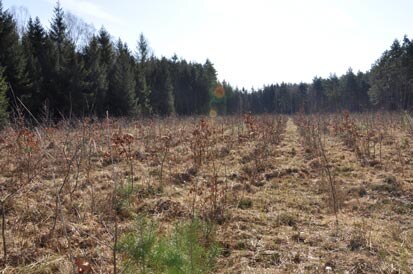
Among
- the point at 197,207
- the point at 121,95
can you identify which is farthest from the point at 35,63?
the point at 197,207

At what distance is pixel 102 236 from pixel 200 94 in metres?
46.6

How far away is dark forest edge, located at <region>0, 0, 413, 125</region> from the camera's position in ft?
58.2

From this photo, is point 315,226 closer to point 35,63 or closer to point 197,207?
point 197,207

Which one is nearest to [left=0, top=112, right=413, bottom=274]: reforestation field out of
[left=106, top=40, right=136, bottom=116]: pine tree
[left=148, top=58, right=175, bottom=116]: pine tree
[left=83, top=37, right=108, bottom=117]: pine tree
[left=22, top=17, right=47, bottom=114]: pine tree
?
[left=22, top=17, right=47, bottom=114]: pine tree

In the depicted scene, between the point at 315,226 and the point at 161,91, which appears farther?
the point at 161,91

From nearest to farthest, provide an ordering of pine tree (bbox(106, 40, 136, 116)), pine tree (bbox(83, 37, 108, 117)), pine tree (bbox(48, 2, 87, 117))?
pine tree (bbox(48, 2, 87, 117)), pine tree (bbox(83, 37, 108, 117)), pine tree (bbox(106, 40, 136, 116))

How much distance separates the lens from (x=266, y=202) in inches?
203

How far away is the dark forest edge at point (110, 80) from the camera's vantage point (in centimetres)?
1773

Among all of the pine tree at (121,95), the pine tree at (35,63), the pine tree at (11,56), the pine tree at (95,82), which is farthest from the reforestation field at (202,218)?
the pine tree at (121,95)

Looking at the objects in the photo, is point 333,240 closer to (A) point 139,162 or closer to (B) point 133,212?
(B) point 133,212

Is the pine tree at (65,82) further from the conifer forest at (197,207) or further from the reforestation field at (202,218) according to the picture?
the reforestation field at (202,218)

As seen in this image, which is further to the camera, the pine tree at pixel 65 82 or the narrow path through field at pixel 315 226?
the pine tree at pixel 65 82

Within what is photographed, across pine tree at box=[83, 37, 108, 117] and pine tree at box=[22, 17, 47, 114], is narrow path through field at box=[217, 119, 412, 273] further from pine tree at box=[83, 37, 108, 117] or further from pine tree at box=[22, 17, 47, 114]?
pine tree at box=[83, 37, 108, 117]

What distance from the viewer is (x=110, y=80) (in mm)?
27906
